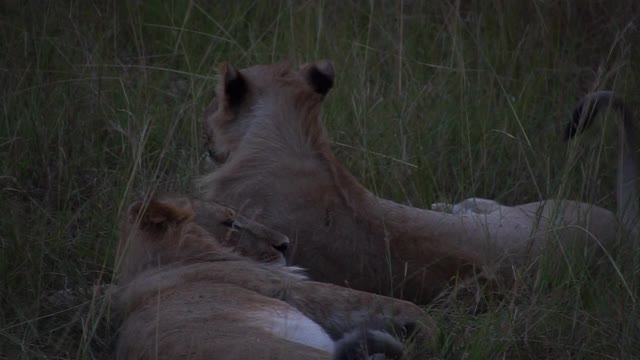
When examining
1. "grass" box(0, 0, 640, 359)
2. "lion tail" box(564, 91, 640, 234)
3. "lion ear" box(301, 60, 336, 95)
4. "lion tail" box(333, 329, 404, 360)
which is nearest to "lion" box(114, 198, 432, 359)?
"lion tail" box(333, 329, 404, 360)

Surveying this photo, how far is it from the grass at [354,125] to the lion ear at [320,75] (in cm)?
51

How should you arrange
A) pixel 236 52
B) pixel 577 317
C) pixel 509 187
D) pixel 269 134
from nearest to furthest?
pixel 577 317, pixel 269 134, pixel 509 187, pixel 236 52

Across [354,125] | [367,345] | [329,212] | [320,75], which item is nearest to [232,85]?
[320,75]

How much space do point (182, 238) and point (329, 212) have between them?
690 millimetres

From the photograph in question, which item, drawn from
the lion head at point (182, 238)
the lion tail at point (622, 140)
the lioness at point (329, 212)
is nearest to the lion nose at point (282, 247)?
the lion head at point (182, 238)

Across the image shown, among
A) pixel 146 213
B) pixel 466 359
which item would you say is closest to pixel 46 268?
pixel 146 213

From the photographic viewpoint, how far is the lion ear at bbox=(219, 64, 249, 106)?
14.1ft

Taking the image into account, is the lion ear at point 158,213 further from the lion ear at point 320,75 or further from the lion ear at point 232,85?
the lion ear at point 320,75

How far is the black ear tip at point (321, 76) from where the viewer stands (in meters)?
4.43

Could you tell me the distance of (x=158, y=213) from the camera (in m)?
3.63

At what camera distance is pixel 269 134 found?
434 centimetres

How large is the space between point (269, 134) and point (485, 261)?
1050 millimetres

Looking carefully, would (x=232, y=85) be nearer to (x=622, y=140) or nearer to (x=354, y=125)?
(x=354, y=125)

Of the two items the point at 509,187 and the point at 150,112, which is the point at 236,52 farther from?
the point at 509,187
